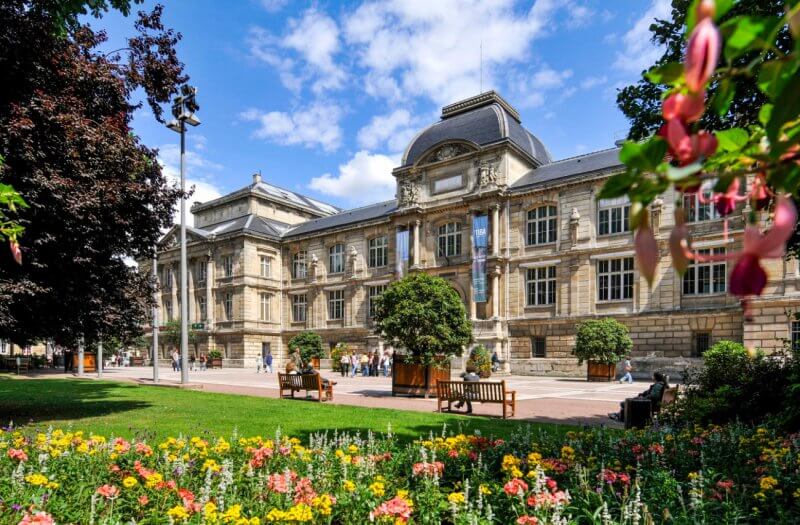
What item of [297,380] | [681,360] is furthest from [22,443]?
[681,360]

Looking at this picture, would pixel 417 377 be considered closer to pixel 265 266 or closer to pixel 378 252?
pixel 378 252

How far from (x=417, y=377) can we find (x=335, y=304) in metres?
28.0

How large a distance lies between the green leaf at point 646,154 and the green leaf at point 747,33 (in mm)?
226

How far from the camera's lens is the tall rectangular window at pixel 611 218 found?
29406mm

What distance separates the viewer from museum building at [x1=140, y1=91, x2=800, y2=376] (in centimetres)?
2688

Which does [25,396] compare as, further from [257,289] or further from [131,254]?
[257,289]

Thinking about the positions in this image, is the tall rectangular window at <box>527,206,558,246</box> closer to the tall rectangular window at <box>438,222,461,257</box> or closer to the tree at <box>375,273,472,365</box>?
the tall rectangular window at <box>438,222,461,257</box>

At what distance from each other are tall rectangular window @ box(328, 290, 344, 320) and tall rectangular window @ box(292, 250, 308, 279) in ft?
13.2

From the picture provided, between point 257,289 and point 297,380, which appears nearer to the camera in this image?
point 297,380

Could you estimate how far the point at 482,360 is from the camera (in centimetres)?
2783

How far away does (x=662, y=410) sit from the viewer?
10.7 metres

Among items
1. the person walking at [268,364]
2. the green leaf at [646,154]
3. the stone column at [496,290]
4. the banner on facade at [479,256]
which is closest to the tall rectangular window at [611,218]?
the stone column at [496,290]

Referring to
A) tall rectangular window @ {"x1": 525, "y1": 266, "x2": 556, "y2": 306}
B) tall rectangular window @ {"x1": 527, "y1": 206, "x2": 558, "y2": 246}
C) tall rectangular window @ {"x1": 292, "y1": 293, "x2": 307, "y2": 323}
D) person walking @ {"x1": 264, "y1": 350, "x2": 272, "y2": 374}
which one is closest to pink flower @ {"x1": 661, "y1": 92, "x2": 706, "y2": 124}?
tall rectangular window @ {"x1": 525, "y1": 266, "x2": 556, "y2": 306}

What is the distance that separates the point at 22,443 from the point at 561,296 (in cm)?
2940
